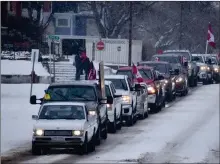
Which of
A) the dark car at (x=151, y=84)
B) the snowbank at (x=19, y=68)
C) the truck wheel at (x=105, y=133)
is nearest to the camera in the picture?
the truck wheel at (x=105, y=133)

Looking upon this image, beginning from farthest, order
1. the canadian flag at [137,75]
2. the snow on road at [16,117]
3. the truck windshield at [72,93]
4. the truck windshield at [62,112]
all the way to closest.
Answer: the canadian flag at [137,75], the truck windshield at [72,93], the snow on road at [16,117], the truck windshield at [62,112]

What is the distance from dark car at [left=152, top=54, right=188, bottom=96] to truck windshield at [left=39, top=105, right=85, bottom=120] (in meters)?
20.7

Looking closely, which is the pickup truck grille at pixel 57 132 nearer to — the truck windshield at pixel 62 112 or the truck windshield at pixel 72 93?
the truck windshield at pixel 62 112

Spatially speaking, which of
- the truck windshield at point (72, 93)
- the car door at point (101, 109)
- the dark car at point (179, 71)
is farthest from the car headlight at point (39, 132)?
the dark car at point (179, 71)

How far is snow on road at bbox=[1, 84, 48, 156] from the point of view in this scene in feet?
74.1

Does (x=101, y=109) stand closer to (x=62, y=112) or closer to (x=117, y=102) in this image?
(x=62, y=112)

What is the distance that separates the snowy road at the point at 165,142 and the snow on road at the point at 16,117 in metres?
2.15

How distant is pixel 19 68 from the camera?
4759 centimetres

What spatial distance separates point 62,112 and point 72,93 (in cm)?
244

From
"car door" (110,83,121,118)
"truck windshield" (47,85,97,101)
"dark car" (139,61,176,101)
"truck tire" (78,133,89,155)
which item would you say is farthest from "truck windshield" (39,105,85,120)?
"dark car" (139,61,176,101)

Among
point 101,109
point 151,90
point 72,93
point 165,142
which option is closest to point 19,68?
point 151,90

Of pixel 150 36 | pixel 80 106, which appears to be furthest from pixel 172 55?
pixel 150 36

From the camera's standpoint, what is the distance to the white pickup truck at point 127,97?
28.7 metres

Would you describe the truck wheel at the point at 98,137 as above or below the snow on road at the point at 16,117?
above
